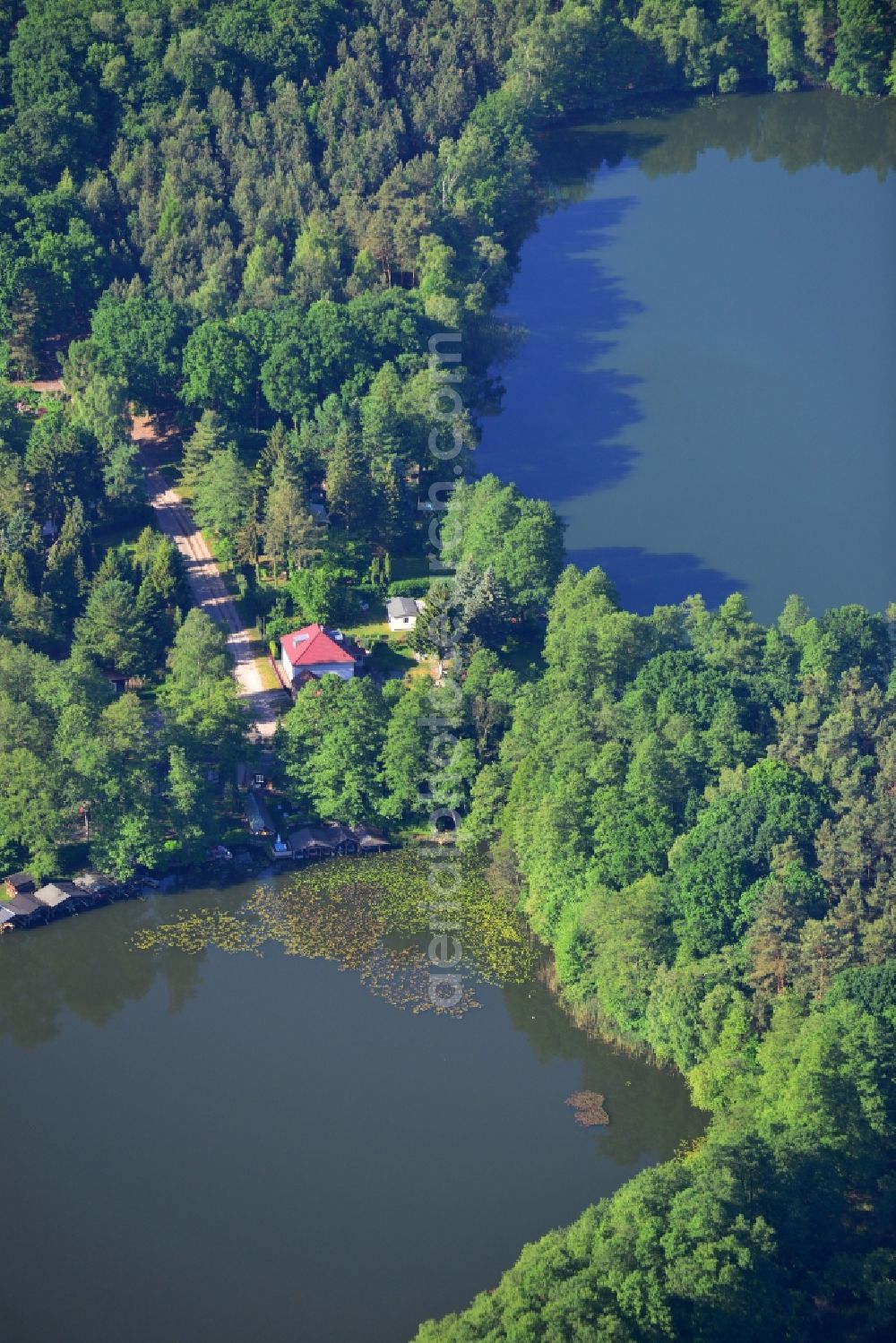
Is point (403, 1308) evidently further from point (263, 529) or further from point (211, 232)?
point (211, 232)

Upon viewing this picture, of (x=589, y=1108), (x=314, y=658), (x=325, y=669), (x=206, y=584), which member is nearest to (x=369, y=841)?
(x=325, y=669)

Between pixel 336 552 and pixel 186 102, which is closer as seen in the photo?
pixel 336 552

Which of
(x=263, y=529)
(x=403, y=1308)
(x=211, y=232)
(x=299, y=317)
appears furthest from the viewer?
(x=211, y=232)

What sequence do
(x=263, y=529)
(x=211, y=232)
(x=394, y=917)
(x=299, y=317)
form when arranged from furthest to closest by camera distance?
1. (x=211, y=232)
2. (x=299, y=317)
3. (x=263, y=529)
4. (x=394, y=917)

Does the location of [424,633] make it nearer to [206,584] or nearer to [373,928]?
[206,584]

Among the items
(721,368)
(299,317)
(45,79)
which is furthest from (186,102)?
(721,368)

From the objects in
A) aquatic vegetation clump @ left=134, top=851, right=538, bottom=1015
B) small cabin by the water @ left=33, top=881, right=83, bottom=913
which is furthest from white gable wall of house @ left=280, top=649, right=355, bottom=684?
small cabin by the water @ left=33, top=881, right=83, bottom=913
